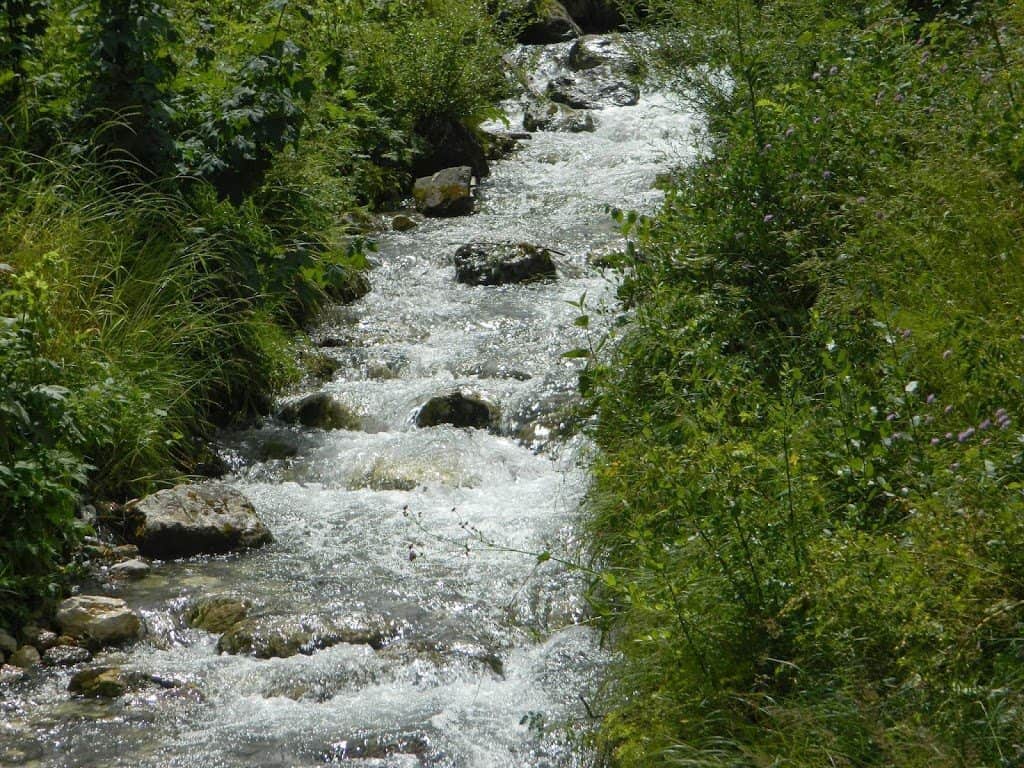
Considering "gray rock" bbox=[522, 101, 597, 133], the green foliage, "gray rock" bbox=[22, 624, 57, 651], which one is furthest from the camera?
"gray rock" bbox=[522, 101, 597, 133]

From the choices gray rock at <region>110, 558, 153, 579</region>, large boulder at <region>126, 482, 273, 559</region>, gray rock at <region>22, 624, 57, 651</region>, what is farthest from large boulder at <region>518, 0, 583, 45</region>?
gray rock at <region>22, 624, 57, 651</region>

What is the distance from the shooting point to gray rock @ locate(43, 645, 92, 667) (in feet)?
15.9

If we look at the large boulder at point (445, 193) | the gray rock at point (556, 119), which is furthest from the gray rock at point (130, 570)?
the gray rock at point (556, 119)

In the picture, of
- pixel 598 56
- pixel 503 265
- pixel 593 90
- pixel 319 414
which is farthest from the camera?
pixel 598 56

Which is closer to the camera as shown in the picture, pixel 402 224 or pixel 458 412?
pixel 458 412

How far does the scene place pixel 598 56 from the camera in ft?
57.1

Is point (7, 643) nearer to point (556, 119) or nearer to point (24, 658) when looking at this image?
point (24, 658)

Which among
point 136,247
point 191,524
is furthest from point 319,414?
point 191,524

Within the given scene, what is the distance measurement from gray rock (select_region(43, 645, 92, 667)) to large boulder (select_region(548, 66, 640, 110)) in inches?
487

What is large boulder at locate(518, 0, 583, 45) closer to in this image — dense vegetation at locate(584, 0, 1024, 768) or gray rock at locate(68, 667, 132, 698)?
dense vegetation at locate(584, 0, 1024, 768)

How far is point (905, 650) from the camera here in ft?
10.2

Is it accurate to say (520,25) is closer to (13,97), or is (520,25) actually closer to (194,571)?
(13,97)

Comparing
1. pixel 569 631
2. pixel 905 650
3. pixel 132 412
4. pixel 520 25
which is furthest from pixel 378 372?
pixel 520 25

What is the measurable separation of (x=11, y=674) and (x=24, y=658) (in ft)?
0.34
